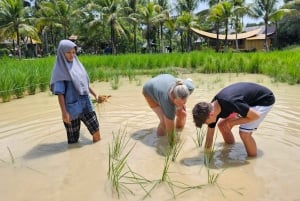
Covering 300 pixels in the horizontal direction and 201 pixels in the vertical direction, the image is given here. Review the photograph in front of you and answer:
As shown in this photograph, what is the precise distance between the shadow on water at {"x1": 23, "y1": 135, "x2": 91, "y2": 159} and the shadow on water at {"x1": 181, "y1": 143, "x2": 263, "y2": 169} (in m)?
1.38

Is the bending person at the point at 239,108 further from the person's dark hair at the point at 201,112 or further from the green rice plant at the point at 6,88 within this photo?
the green rice plant at the point at 6,88

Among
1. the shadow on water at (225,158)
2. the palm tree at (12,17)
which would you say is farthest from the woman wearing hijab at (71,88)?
the palm tree at (12,17)

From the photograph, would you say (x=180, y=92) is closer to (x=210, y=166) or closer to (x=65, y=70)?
(x=210, y=166)

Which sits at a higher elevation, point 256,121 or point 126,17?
point 126,17

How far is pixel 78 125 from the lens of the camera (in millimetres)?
4344

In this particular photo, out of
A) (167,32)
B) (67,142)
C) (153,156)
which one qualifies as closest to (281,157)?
(153,156)

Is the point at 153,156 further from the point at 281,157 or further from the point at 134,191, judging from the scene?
the point at 281,157

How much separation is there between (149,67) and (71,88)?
10498mm

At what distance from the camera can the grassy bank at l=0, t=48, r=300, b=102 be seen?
8.55m

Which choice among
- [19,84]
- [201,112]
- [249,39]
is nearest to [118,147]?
[201,112]

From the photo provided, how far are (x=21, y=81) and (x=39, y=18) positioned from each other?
2571 centimetres

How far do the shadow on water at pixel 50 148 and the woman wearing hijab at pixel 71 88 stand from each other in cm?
20

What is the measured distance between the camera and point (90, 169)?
3629mm

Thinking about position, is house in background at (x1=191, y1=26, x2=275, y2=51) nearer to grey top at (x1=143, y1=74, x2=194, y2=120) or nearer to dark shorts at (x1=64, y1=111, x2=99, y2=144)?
grey top at (x1=143, y1=74, x2=194, y2=120)
